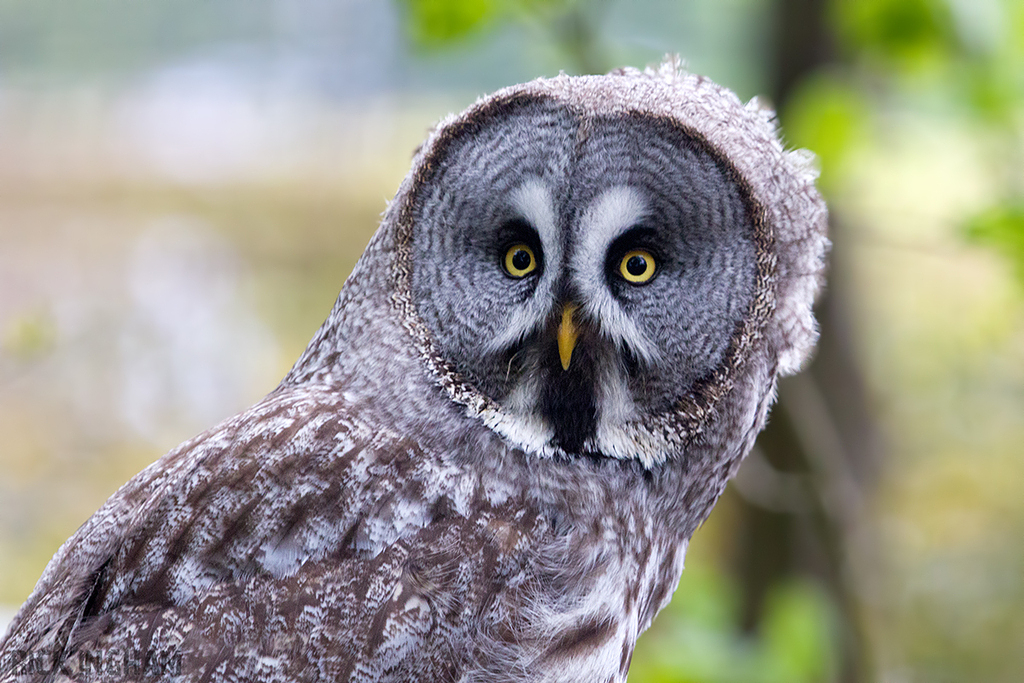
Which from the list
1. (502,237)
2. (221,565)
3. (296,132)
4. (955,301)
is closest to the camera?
(221,565)

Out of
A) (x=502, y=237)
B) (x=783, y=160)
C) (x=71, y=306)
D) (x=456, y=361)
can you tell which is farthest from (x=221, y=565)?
(x=71, y=306)

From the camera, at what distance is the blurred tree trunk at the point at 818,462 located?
2180 mm

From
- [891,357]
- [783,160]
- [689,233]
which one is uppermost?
[891,357]

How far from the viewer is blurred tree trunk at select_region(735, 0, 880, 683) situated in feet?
7.15

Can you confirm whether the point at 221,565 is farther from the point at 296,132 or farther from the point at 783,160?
the point at 296,132

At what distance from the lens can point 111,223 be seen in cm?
600

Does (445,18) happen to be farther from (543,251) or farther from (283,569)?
(283,569)

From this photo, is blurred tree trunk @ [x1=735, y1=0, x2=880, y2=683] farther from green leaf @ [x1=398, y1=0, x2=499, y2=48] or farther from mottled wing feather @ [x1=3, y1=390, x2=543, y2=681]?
mottled wing feather @ [x1=3, y1=390, x2=543, y2=681]

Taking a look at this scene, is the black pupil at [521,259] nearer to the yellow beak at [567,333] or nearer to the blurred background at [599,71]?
the yellow beak at [567,333]

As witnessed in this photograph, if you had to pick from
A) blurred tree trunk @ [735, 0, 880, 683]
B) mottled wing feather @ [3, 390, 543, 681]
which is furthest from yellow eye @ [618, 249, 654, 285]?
blurred tree trunk @ [735, 0, 880, 683]

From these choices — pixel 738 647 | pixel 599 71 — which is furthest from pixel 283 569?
pixel 738 647

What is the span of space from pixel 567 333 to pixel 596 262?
0.09 meters

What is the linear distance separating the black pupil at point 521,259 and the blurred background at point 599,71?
59cm

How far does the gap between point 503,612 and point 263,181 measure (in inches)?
210
